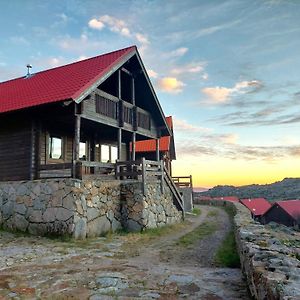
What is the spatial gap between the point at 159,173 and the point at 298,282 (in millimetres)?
12506

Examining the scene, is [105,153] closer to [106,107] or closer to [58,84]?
[106,107]

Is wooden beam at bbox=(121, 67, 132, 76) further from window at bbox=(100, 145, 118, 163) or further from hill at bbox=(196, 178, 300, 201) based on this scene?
hill at bbox=(196, 178, 300, 201)

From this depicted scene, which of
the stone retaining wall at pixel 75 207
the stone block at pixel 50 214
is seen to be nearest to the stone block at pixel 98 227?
the stone retaining wall at pixel 75 207

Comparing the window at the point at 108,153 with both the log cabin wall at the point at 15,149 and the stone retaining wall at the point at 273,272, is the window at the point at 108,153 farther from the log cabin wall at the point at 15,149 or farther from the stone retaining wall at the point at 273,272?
the stone retaining wall at the point at 273,272

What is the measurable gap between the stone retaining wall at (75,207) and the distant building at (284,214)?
29.3 meters

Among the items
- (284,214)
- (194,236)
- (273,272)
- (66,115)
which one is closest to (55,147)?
(66,115)

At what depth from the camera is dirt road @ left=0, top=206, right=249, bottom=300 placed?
5.38 meters

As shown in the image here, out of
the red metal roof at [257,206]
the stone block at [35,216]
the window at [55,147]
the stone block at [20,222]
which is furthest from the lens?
the red metal roof at [257,206]

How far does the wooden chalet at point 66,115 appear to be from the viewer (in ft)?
41.7

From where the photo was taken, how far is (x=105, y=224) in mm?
12758

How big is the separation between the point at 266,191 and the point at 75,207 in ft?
230

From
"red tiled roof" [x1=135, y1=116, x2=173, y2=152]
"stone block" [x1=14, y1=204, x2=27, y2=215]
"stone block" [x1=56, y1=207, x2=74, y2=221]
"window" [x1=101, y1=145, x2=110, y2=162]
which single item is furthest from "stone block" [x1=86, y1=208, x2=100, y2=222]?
"red tiled roof" [x1=135, y1=116, x2=173, y2=152]

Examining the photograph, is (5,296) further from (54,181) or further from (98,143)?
(98,143)

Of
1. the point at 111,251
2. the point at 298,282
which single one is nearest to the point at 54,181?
the point at 111,251
